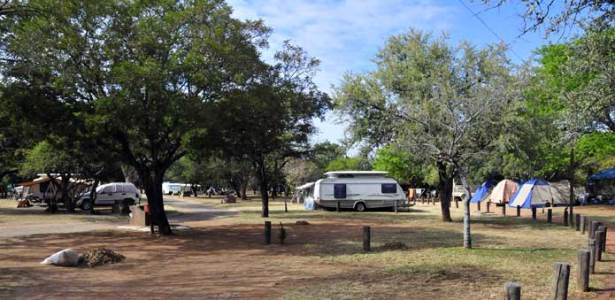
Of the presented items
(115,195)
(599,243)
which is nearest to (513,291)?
(599,243)

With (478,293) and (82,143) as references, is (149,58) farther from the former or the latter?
(478,293)

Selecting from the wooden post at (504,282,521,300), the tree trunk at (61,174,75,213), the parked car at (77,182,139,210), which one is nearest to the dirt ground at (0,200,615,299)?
the wooden post at (504,282,521,300)

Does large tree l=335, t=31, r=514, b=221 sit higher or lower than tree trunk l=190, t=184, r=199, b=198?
higher

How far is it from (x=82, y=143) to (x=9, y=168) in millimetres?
25868

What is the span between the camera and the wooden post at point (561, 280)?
8.08 metres

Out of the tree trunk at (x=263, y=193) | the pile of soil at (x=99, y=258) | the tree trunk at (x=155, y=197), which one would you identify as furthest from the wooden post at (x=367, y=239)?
the tree trunk at (x=263, y=193)

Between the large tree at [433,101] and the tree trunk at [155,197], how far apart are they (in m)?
8.56

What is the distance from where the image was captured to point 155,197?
20.3 m

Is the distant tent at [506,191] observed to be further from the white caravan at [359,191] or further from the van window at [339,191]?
the van window at [339,191]

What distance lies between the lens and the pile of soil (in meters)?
12.8

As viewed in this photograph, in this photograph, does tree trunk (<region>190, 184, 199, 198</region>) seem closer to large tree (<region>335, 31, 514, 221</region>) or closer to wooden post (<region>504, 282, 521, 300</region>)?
large tree (<region>335, 31, 514, 221</region>)

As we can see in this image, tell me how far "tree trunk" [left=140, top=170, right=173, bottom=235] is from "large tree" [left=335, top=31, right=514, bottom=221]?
8.56 meters

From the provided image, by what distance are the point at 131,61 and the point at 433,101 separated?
359 inches

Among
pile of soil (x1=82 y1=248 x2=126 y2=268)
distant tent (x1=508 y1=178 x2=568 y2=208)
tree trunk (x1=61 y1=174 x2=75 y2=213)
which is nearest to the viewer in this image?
pile of soil (x1=82 y1=248 x2=126 y2=268)
